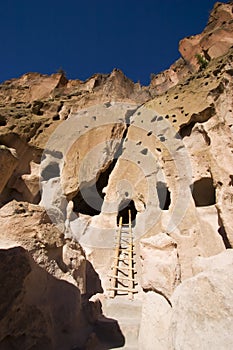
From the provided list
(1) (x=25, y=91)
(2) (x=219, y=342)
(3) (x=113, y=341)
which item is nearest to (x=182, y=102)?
(3) (x=113, y=341)

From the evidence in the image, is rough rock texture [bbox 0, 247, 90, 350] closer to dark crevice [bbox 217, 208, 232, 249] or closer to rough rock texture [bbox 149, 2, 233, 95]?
dark crevice [bbox 217, 208, 232, 249]

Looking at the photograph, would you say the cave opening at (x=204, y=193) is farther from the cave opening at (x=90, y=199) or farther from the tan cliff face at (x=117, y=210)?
the cave opening at (x=90, y=199)

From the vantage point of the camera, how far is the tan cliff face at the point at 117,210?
10.0ft

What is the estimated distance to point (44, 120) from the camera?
1062 centimetres

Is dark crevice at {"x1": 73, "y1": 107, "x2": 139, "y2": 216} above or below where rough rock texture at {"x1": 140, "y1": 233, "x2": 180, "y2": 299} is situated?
above

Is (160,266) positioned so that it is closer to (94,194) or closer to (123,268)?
(123,268)

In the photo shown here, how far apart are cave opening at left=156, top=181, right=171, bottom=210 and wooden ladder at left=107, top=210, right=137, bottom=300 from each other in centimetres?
144

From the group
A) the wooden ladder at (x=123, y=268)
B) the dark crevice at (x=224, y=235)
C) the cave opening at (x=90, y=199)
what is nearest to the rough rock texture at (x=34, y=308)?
the wooden ladder at (x=123, y=268)

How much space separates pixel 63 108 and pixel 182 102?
5179 millimetres

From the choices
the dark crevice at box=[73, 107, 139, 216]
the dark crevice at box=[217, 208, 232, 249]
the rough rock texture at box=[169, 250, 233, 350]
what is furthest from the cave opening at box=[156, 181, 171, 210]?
the rough rock texture at box=[169, 250, 233, 350]

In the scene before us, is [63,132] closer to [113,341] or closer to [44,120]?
[44,120]

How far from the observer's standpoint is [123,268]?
701 centimetres

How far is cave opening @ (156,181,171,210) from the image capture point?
346 inches

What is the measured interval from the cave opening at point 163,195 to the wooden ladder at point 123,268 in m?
1.44
